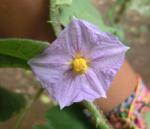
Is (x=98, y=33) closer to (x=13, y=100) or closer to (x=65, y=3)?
(x=65, y=3)

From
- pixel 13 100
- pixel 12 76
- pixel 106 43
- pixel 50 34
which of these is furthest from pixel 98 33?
pixel 12 76

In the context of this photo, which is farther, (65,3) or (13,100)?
(13,100)

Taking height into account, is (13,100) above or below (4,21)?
below

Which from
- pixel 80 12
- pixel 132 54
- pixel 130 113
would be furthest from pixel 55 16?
pixel 132 54

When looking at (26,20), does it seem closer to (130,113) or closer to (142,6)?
(130,113)

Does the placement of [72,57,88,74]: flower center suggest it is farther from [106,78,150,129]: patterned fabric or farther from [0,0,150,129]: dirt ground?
[0,0,150,129]: dirt ground

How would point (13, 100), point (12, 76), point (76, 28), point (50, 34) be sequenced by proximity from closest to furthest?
point (76, 28) → point (50, 34) → point (13, 100) → point (12, 76)

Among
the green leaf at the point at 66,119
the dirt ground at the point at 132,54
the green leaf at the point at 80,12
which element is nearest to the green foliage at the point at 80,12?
the green leaf at the point at 80,12
